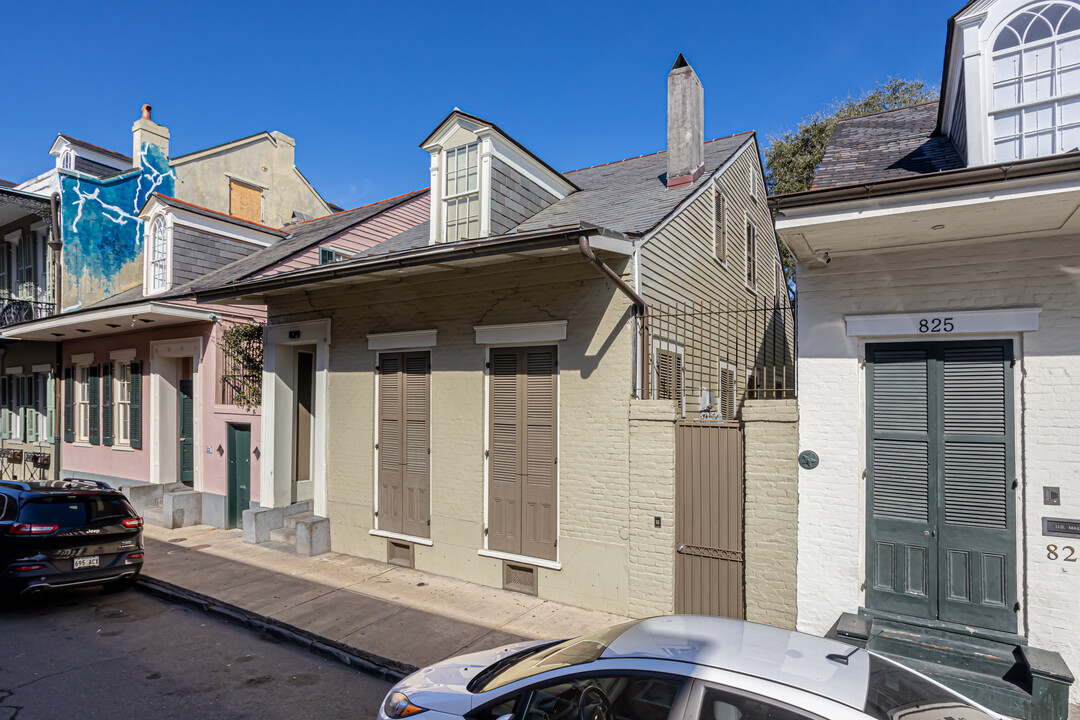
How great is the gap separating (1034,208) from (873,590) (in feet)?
12.6

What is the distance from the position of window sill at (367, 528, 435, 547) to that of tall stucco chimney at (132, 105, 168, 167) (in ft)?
41.1

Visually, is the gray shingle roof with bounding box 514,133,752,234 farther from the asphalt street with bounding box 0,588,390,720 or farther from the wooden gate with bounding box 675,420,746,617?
the asphalt street with bounding box 0,588,390,720

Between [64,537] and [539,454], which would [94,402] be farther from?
[539,454]

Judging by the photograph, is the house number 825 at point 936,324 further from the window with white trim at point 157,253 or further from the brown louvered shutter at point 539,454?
the window with white trim at point 157,253

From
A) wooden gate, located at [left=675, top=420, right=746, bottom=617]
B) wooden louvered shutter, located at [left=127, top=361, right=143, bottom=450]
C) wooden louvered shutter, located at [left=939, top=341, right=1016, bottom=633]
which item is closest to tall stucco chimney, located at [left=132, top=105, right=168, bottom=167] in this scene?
wooden louvered shutter, located at [left=127, top=361, right=143, bottom=450]

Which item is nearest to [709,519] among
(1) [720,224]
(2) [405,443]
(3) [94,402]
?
(2) [405,443]

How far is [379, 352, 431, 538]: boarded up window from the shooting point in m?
9.42

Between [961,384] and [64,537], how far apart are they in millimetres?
10390

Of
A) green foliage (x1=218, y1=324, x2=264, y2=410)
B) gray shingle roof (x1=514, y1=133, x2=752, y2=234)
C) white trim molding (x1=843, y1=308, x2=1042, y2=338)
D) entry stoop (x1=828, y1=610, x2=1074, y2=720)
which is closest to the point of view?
entry stoop (x1=828, y1=610, x2=1074, y2=720)

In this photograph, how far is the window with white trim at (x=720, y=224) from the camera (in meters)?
11.4

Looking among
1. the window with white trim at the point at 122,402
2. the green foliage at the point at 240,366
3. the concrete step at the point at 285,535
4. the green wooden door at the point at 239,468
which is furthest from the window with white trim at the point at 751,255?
the window with white trim at the point at 122,402

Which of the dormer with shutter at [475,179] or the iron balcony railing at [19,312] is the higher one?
the dormer with shutter at [475,179]

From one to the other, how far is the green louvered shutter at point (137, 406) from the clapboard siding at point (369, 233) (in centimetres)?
466

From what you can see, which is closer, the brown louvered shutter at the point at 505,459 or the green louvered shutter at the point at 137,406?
the brown louvered shutter at the point at 505,459
